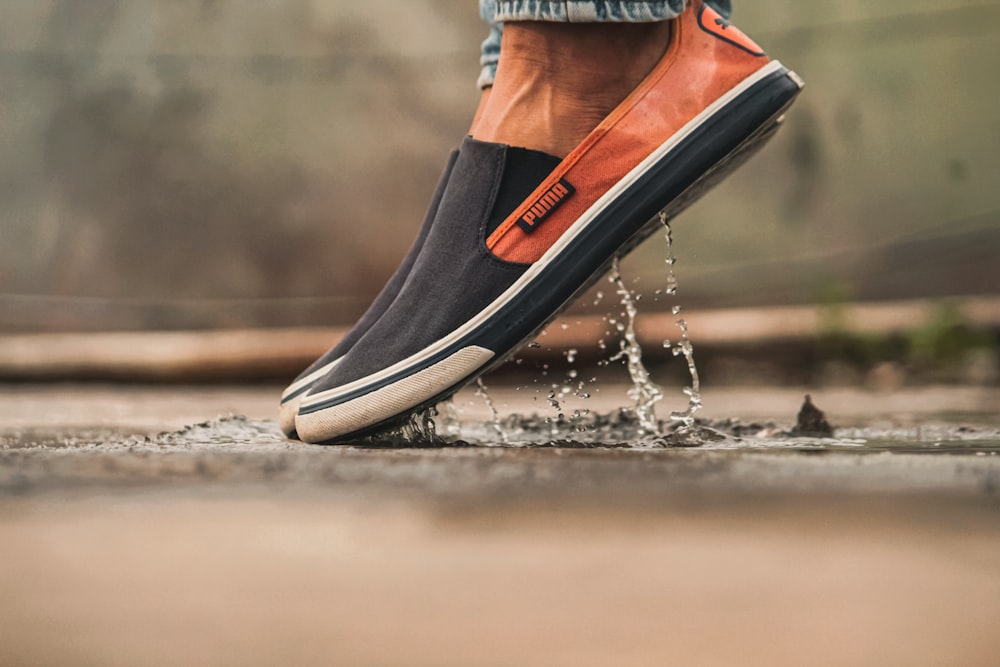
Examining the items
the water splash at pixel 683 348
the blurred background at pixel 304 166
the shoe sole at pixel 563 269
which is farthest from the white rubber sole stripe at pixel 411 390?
the blurred background at pixel 304 166

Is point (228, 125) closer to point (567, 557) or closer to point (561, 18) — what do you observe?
point (561, 18)

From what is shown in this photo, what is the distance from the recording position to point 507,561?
0.33 meters

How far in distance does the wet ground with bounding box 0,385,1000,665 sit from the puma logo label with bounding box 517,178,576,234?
250 mm

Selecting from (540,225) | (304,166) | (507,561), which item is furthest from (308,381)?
(304,166)

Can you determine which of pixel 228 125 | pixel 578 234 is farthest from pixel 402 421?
pixel 228 125

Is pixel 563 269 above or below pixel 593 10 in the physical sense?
below

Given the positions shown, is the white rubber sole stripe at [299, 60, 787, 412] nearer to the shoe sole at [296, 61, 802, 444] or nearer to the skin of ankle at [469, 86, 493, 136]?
the shoe sole at [296, 61, 802, 444]

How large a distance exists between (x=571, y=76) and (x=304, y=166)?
2.05 m

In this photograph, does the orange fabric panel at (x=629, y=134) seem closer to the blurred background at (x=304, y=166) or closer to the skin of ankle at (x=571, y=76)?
the skin of ankle at (x=571, y=76)

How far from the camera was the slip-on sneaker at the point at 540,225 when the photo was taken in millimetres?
588

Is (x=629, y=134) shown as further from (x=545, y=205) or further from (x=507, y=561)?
(x=507, y=561)

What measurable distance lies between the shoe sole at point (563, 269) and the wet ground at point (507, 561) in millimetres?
217

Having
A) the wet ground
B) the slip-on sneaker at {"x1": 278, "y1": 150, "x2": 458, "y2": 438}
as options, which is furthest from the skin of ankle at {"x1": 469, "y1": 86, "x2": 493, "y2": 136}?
the wet ground

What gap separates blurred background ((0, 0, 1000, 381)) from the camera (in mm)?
2398
